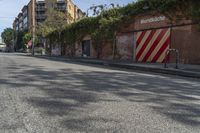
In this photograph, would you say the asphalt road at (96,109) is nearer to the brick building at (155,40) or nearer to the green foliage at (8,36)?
the brick building at (155,40)

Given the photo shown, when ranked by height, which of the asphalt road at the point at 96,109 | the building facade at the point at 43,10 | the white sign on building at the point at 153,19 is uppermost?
the building facade at the point at 43,10

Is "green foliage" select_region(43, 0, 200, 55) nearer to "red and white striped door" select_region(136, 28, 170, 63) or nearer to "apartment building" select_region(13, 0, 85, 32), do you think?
"red and white striped door" select_region(136, 28, 170, 63)

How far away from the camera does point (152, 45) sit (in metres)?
28.9

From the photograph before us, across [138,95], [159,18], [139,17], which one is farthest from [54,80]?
[139,17]

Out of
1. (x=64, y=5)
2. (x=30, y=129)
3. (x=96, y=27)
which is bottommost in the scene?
(x=30, y=129)

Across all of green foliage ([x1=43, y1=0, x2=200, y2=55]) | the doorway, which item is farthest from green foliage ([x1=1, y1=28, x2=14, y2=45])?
the doorway

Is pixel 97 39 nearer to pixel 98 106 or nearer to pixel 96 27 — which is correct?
pixel 96 27

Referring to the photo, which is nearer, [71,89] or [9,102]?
[9,102]

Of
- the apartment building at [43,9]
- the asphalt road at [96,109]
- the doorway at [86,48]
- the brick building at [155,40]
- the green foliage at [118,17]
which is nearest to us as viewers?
the asphalt road at [96,109]

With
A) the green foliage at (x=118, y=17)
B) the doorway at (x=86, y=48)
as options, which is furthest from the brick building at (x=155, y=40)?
the doorway at (x=86, y=48)

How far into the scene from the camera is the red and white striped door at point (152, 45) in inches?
1075

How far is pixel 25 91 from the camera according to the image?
10.2 metres

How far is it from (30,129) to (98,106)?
7.15 ft

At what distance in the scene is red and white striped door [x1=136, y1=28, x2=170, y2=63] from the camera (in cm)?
2731
